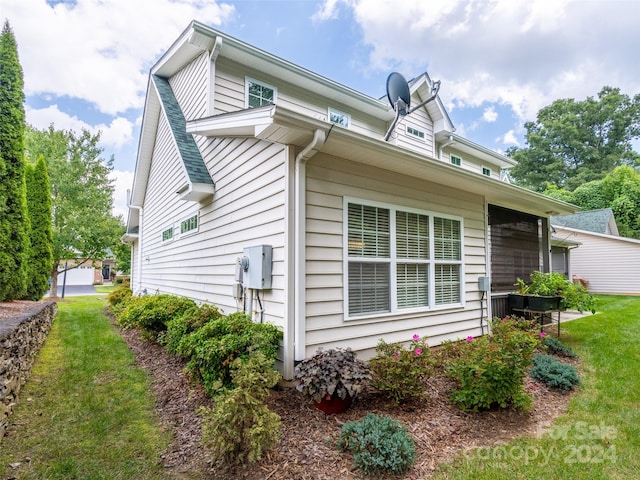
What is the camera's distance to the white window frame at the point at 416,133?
33.4ft

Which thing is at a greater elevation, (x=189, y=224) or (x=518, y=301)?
(x=189, y=224)

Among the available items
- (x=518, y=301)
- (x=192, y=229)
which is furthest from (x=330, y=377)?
(x=518, y=301)

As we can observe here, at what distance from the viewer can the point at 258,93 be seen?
7.34 meters

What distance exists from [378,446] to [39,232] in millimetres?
11740

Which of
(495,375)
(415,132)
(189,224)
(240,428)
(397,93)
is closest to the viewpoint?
(240,428)

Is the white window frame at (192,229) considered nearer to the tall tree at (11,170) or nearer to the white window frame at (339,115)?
the tall tree at (11,170)

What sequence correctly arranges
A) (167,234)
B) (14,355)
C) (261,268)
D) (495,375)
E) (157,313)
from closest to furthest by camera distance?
(495,375) < (14,355) < (261,268) < (157,313) < (167,234)

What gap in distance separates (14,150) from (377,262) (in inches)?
287

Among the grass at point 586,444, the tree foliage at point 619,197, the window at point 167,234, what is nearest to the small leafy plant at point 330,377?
the grass at point 586,444

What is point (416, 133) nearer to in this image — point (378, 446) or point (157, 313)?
point (157, 313)

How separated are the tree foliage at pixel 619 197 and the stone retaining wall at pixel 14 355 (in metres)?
28.7

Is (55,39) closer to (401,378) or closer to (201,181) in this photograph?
(201,181)

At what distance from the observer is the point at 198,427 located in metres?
3.12

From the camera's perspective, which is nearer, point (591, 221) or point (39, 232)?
point (39, 232)
